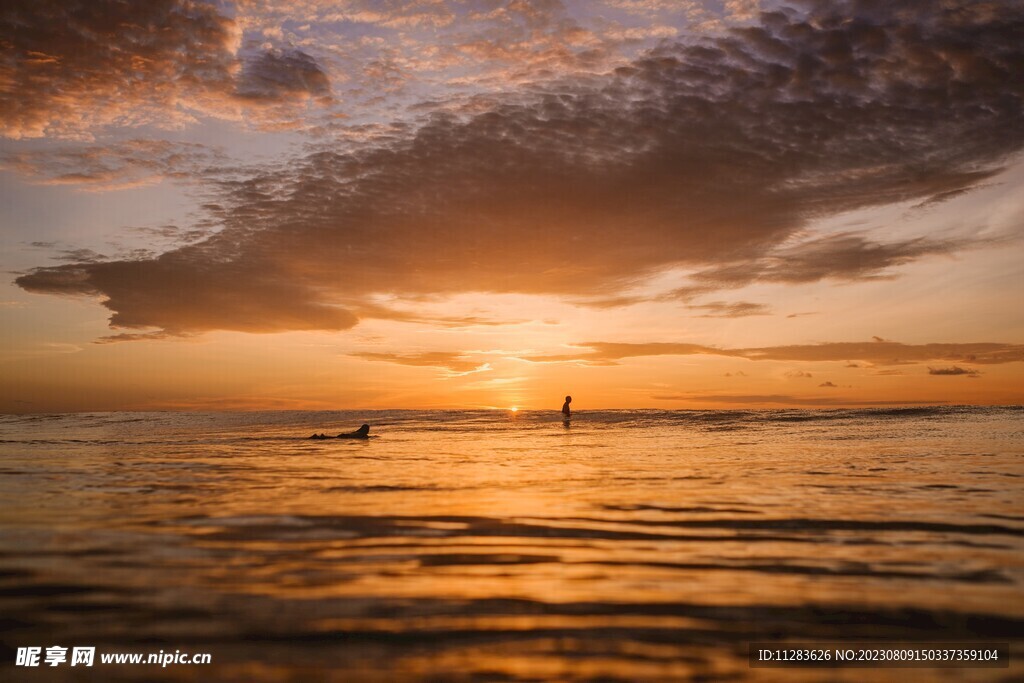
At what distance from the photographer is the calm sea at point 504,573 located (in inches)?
188

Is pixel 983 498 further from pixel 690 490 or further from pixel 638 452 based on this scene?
pixel 638 452

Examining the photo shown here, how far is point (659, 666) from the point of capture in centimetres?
456

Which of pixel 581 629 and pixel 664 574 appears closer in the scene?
pixel 581 629

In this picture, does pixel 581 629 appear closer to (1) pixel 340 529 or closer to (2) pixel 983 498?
(1) pixel 340 529

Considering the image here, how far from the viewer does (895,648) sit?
5.05 metres

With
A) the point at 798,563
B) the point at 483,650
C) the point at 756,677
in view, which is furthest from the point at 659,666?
the point at 798,563

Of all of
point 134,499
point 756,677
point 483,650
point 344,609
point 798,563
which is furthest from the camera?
point 134,499

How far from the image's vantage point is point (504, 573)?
22.0 feet

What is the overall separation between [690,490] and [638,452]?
9.68m

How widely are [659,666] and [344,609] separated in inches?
115

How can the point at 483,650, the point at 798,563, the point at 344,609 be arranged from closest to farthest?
the point at 483,650 → the point at 344,609 → the point at 798,563

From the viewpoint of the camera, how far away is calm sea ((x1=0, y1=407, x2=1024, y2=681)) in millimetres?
4781

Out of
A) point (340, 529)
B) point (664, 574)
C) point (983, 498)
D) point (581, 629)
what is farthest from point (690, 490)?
point (581, 629)

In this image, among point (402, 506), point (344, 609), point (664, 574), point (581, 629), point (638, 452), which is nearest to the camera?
point (581, 629)
